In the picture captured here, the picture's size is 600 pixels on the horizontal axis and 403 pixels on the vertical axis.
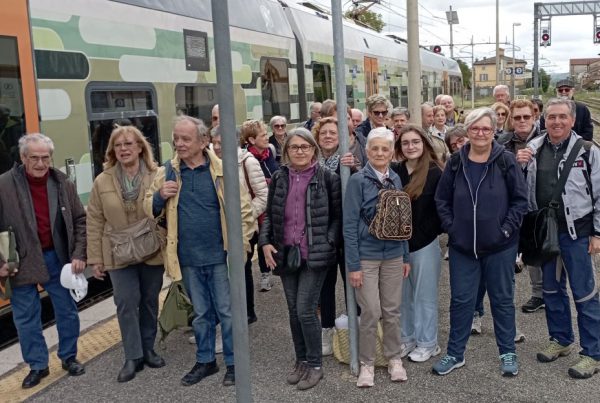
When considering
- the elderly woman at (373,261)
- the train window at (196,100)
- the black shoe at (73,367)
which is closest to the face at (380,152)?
the elderly woman at (373,261)

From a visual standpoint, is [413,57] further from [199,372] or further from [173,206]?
[199,372]

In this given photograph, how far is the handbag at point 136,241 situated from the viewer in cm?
385

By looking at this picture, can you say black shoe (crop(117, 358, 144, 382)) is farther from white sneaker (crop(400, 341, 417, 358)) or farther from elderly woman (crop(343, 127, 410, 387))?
white sneaker (crop(400, 341, 417, 358))

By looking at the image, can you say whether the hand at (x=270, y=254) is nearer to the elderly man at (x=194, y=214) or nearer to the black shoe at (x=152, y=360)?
the elderly man at (x=194, y=214)

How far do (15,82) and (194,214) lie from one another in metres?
1.92

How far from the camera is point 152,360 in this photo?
164 inches

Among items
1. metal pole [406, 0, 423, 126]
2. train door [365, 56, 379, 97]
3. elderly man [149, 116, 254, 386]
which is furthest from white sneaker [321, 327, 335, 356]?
train door [365, 56, 379, 97]

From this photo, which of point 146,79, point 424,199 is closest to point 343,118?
point 424,199

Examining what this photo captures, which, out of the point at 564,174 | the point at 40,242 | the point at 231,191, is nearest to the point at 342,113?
the point at 564,174

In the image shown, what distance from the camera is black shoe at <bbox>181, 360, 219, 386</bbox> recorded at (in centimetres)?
388

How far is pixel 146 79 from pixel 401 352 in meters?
3.59

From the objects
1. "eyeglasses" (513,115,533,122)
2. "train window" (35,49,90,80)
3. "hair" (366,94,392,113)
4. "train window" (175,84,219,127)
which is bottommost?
"eyeglasses" (513,115,533,122)

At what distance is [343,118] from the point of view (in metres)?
3.64

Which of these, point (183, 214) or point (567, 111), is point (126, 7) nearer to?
point (183, 214)
